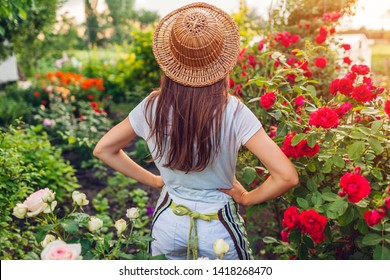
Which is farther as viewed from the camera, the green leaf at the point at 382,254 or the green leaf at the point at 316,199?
the green leaf at the point at 316,199

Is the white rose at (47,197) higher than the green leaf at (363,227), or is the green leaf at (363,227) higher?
the white rose at (47,197)

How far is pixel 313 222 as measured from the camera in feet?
5.59

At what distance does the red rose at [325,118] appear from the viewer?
1.74m

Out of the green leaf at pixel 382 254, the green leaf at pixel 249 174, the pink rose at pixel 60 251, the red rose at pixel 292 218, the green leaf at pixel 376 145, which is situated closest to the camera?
the pink rose at pixel 60 251

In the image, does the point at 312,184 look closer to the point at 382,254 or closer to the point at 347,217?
the point at 347,217

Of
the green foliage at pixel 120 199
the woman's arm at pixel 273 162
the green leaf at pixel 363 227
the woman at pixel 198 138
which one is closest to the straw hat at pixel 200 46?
the woman at pixel 198 138

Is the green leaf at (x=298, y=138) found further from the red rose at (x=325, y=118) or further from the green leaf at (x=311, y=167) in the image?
the green leaf at (x=311, y=167)

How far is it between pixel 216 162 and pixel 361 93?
673 mm

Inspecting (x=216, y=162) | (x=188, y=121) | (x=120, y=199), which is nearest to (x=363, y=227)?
(x=216, y=162)

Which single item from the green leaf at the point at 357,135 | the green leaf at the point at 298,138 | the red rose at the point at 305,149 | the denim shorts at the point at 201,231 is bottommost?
the denim shorts at the point at 201,231

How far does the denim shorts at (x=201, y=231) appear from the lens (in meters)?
1.78

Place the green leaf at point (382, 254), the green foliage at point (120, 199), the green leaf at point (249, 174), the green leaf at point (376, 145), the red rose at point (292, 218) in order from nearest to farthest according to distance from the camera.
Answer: the green leaf at point (382, 254) < the green leaf at point (376, 145) < the red rose at point (292, 218) < the green leaf at point (249, 174) < the green foliage at point (120, 199)

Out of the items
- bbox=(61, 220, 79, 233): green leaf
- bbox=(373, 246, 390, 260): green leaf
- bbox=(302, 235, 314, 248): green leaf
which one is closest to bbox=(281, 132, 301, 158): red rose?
bbox=(302, 235, 314, 248): green leaf
